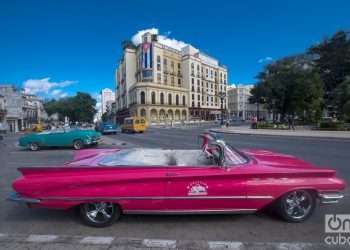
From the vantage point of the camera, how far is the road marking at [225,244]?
338 cm

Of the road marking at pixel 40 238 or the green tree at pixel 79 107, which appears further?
the green tree at pixel 79 107

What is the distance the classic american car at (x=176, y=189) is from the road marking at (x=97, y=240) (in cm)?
32

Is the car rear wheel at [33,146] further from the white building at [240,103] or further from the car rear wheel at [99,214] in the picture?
the white building at [240,103]

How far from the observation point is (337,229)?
3.89 metres

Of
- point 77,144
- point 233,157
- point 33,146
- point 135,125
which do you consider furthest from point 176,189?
point 135,125

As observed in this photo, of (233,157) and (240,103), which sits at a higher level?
(240,103)

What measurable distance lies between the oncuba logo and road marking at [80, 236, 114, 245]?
2.76 m

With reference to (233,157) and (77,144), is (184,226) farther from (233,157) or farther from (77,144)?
(77,144)

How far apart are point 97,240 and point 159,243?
Result: 815mm

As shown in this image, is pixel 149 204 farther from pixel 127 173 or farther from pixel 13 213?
pixel 13 213

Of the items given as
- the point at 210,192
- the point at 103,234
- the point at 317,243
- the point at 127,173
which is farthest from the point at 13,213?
the point at 317,243

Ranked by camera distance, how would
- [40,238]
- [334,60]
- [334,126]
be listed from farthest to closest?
[334,60]
[334,126]
[40,238]

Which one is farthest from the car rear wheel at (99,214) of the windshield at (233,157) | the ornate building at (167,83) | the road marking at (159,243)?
the ornate building at (167,83)

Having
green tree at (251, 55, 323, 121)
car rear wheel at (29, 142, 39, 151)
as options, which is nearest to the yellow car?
green tree at (251, 55, 323, 121)
